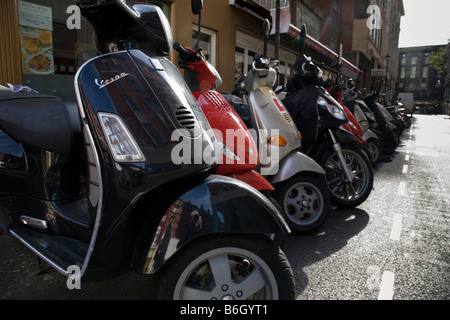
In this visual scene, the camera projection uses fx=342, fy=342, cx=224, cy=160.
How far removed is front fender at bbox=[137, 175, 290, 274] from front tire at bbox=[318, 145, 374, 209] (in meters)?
2.38

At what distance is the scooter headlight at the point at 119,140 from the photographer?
1461 mm

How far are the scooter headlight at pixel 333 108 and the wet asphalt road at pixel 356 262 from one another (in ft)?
3.52

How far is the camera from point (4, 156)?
1829 millimetres

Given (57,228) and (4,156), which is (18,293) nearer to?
(57,228)

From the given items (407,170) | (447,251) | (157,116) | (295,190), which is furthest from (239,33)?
(157,116)

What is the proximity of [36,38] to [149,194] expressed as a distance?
450cm

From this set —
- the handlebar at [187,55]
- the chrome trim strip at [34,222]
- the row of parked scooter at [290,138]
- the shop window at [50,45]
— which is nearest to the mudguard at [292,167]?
the row of parked scooter at [290,138]

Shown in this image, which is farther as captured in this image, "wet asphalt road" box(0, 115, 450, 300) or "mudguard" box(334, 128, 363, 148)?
"mudguard" box(334, 128, 363, 148)

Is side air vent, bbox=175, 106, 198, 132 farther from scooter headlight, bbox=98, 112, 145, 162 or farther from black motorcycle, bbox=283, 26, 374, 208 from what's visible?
black motorcycle, bbox=283, 26, 374, 208

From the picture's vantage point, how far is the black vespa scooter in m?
1.42

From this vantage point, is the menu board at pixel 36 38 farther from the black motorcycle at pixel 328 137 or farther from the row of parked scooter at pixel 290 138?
the black motorcycle at pixel 328 137

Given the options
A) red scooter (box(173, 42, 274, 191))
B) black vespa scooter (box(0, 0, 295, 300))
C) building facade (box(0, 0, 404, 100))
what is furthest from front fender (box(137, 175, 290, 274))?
building facade (box(0, 0, 404, 100))

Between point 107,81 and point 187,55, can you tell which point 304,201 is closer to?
point 187,55
